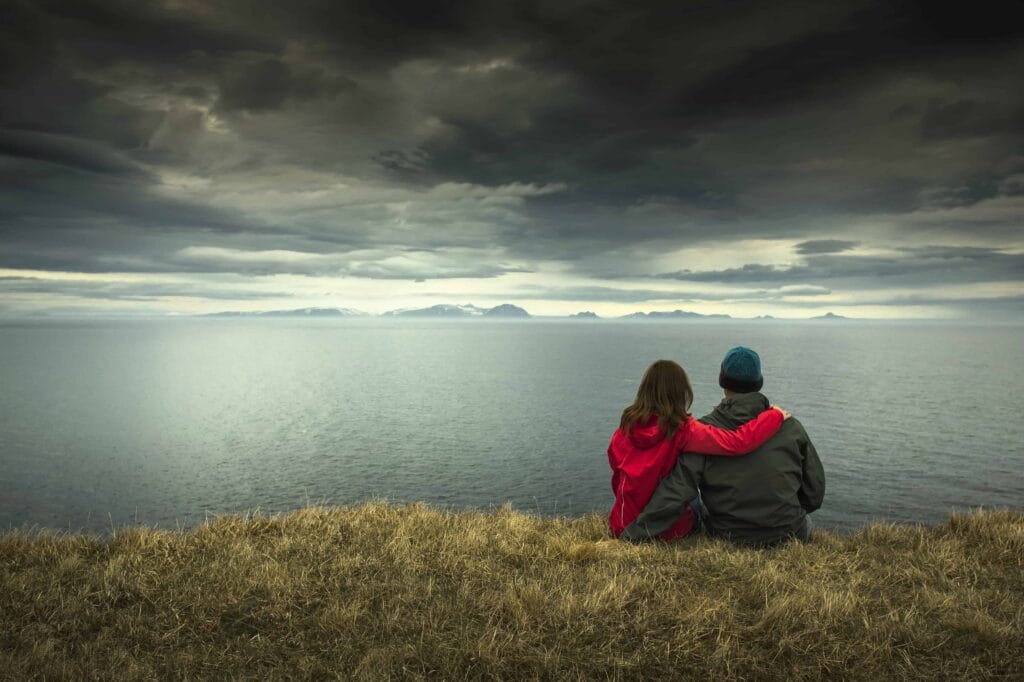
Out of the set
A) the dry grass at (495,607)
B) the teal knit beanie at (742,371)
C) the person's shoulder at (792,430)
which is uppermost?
the teal knit beanie at (742,371)

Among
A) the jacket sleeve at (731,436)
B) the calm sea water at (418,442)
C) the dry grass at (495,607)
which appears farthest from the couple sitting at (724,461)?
the calm sea water at (418,442)

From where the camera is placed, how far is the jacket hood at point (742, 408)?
8.73 meters

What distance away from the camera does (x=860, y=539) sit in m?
9.70

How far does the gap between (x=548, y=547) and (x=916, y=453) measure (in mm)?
46283

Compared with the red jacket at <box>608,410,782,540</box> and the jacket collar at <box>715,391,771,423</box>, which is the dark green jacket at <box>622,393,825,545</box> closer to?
the jacket collar at <box>715,391,771,423</box>

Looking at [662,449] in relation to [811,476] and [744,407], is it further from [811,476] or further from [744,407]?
[811,476]

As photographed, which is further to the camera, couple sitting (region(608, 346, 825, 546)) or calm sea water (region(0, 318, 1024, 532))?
calm sea water (region(0, 318, 1024, 532))

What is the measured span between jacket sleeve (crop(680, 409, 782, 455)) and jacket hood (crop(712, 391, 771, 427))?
14 centimetres

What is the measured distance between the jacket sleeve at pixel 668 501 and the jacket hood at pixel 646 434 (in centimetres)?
49

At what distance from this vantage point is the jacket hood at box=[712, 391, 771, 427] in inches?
344


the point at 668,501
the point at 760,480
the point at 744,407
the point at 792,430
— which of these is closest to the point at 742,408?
Answer: the point at 744,407

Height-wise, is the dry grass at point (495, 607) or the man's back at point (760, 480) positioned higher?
the man's back at point (760, 480)

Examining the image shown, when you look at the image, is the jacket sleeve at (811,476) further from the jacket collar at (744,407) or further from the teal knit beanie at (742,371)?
the teal knit beanie at (742,371)

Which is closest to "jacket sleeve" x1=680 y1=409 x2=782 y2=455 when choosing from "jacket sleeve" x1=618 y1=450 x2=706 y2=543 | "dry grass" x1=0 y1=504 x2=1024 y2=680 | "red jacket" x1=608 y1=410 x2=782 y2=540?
"red jacket" x1=608 y1=410 x2=782 y2=540
